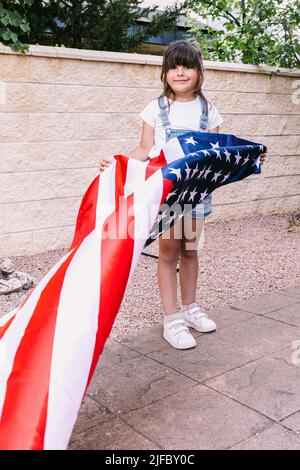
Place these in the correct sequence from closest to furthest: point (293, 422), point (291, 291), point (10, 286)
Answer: point (293, 422), point (10, 286), point (291, 291)

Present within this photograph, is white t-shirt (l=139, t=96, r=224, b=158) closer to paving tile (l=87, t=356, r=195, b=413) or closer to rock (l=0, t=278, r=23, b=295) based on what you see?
paving tile (l=87, t=356, r=195, b=413)

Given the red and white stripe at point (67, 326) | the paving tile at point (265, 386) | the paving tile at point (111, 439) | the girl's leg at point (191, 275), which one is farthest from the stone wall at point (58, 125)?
the paving tile at point (111, 439)

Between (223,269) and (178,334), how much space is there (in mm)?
1786

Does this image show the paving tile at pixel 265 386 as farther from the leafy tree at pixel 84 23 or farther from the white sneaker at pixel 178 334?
the leafy tree at pixel 84 23

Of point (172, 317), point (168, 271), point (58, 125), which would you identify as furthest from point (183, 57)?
point (58, 125)

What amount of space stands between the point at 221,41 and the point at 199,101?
17.7 ft

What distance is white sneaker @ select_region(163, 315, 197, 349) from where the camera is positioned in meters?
2.99

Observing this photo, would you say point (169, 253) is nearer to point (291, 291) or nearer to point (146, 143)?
point (146, 143)

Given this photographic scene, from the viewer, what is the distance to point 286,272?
15.3ft

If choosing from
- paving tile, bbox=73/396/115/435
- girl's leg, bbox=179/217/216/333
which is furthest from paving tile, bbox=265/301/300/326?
paving tile, bbox=73/396/115/435

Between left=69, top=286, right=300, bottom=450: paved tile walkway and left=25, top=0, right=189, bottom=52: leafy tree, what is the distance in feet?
14.2

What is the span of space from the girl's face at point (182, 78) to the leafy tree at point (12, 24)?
2.19 metres

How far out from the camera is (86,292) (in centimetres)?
194

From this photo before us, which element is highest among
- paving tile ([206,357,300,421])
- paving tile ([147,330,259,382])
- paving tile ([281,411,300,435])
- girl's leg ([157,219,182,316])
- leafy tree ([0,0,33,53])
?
leafy tree ([0,0,33,53])
